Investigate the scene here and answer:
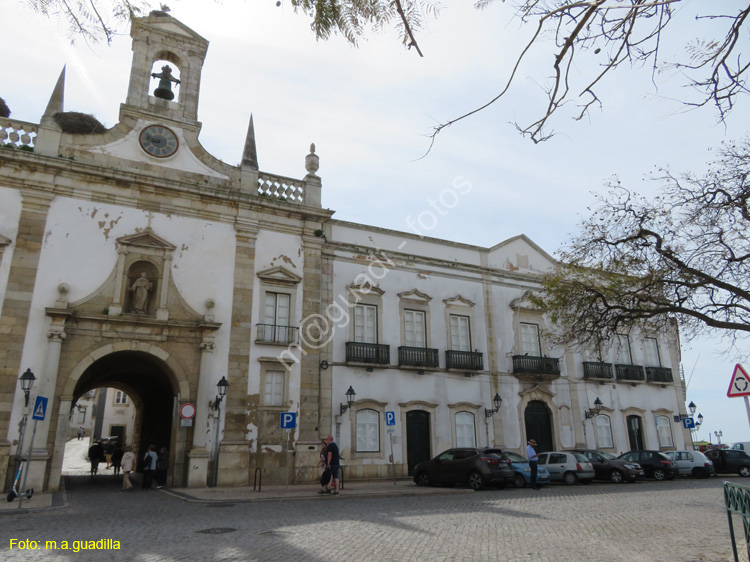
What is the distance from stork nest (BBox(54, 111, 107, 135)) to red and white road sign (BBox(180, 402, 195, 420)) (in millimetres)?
9535

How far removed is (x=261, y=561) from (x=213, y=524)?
11.3 feet

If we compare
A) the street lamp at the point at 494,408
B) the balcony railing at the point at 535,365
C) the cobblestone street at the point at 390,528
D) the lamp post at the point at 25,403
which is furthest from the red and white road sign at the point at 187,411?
the balcony railing at the point at 535,365

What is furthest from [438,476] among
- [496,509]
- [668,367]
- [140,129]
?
[668,367]

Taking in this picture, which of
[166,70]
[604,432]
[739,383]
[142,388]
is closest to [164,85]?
[166,70]

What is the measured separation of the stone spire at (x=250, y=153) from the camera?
2077 cm

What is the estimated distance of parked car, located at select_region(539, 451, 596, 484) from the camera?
19500 millimetres

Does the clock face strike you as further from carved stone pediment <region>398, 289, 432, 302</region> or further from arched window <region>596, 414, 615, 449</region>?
arched window <region>596, 414, 615, 449</region>

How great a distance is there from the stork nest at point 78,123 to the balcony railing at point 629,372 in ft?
81.9

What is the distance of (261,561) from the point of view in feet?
22.9

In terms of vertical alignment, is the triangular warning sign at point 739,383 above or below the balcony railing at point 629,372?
below

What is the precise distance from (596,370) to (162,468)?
1972cm

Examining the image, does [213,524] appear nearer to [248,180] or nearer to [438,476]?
[438,476]

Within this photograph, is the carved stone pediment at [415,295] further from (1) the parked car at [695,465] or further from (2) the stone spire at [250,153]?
(1) the parked car at [695,465]

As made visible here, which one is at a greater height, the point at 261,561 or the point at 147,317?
the point at 147,317
